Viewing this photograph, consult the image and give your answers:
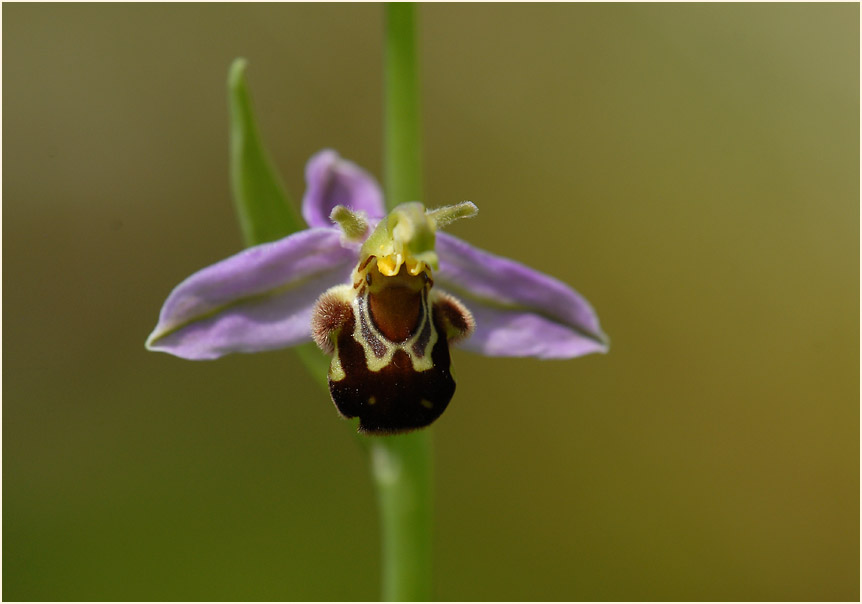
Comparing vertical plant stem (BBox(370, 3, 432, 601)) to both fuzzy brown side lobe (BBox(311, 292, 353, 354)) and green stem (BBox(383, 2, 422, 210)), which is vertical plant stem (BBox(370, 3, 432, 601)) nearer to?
green stem (BBox(383, 2, 422, 210))

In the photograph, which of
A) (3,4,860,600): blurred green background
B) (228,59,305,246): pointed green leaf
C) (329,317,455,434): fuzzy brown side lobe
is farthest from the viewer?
(3,4,860,600): blurred green background

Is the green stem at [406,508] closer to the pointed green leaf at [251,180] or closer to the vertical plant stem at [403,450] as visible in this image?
the vertical plant stem at [403,450]

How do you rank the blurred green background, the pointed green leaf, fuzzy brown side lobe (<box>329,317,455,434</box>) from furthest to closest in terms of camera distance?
the blurred green background → the pointed green leaf → fuzzy brown side lobe (<box>329,317,455,434</box>)

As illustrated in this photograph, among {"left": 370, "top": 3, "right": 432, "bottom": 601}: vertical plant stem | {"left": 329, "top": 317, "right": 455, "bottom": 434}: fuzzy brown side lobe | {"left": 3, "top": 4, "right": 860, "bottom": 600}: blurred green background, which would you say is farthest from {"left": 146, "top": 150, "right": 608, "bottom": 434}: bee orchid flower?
{"left": 3, "top": 4, "right": 860, "bottom": 600}: blurred green background

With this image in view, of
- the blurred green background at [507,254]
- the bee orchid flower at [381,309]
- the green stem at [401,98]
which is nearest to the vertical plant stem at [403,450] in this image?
the green stem at [401,98]

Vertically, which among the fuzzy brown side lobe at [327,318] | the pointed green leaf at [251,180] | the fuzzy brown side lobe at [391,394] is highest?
the pointed green leaf at [251,180]
